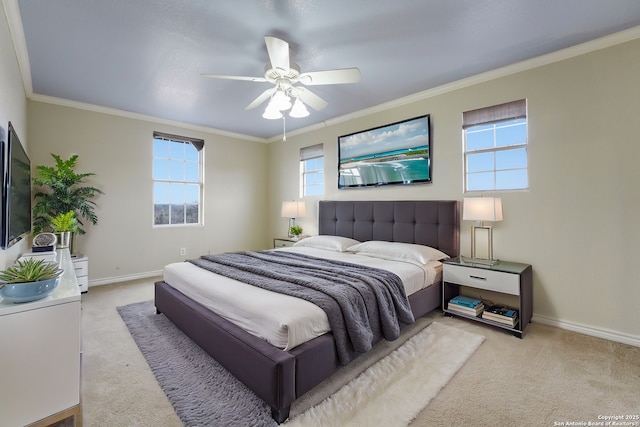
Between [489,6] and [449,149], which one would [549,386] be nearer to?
[449,149]

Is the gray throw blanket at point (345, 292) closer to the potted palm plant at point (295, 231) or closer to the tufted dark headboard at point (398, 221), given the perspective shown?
the tufted dark headboard at point (398, 221)

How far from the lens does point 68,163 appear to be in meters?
3.64

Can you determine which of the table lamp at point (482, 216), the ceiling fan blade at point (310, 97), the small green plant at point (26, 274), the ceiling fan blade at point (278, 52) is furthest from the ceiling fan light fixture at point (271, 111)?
the table lamp at point (482, 216)

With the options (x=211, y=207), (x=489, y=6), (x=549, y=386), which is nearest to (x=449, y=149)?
(x=489, y=6)

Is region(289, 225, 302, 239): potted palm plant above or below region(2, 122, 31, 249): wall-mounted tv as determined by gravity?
below

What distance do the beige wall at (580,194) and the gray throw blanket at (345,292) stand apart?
4.89ft

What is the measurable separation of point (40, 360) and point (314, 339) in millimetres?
1408

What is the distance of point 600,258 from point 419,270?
1556 mm

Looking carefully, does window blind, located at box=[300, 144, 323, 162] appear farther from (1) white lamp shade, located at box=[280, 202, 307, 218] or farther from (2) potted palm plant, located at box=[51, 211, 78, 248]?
(2) potted palm plant, located at box=[51, 211, 78, 248]

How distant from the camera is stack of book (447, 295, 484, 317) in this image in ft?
9.41

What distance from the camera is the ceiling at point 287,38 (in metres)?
2.10

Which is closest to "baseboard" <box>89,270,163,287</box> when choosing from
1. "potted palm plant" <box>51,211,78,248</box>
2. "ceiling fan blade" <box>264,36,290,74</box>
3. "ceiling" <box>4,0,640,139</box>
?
"potted palm plant" <box>51,211,78,248</box>

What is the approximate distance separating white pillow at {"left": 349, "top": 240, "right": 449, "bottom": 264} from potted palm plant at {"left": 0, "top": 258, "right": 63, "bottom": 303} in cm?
286

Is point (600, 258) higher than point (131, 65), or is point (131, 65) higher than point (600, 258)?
point (131, 65)
